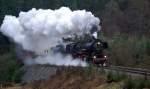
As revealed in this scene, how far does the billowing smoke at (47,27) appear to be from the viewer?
45469 mm

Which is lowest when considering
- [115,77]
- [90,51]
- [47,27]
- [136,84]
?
[136,84]

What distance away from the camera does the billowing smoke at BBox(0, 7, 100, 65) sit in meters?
45.5

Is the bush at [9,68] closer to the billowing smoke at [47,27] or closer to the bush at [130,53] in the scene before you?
the billowing smoke at [47,27]

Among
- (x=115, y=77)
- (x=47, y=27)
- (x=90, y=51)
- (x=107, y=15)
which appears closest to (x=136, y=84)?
(x=115, y=77)

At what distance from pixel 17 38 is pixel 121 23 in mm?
56222

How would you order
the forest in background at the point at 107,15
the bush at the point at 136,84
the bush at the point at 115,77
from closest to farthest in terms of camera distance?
the bush at the point at 136,84 → the bush at the point at 115,77 → the forest in background at the point at 107,15

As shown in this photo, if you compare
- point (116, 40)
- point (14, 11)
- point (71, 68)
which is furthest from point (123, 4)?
point (71, 68)

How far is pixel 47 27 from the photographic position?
48281 mm

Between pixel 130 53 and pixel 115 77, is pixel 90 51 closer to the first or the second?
pixel 130 53

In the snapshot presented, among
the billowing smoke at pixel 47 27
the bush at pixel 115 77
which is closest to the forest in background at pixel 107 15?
the billowing smoke at pixel 47 27

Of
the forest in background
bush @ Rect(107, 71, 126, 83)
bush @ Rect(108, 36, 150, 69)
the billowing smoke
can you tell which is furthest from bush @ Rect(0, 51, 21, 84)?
bush @ Rect(107, 71, 126, 83)

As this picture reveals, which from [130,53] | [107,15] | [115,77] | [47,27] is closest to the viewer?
[115,77]

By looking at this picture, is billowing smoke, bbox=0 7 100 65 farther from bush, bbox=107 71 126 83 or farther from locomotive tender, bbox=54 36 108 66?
bush, bbox=107 71 126 83

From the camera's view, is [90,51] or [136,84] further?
[90,51]
